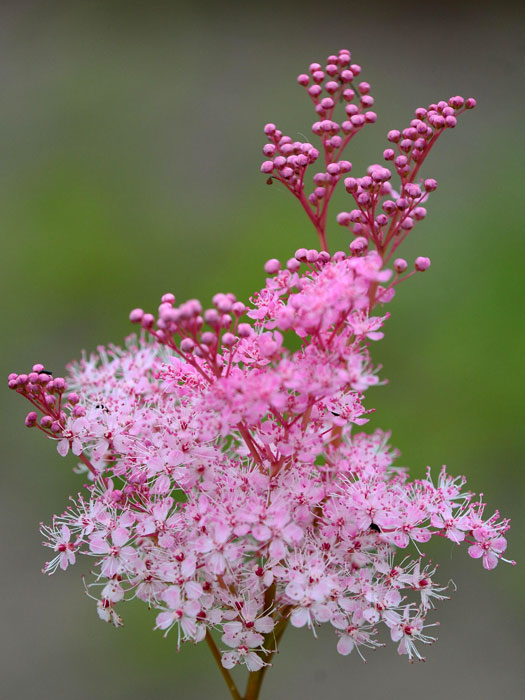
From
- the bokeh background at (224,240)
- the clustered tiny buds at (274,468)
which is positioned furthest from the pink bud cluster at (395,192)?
the bokeh background at (224,240)

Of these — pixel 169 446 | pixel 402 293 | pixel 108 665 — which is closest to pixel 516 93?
pixel 402 293

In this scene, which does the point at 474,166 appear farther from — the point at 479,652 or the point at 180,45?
the point at 479,652

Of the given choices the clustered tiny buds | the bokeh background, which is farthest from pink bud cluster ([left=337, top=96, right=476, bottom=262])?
the bokeh background

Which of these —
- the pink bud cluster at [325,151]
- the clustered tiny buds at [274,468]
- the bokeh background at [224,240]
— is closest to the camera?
the clustered tiny buds at [274,468]

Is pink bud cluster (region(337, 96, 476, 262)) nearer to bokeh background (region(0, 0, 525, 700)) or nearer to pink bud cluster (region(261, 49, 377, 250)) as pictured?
pink bud cluster (region(261, 49, 377, 250))

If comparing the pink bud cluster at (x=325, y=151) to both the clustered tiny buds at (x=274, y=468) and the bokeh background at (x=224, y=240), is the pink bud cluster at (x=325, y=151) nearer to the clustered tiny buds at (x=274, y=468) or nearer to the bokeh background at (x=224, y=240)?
the clustered tiny buds at (x=274, y=468)

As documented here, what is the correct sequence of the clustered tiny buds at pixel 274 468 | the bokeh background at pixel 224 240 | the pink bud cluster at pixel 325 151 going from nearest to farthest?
1. the clustered tiny buds at pixel 274 468
2. the pink bud cluster at pixel 325 151
3. the bokeh background at pixel 224 240
